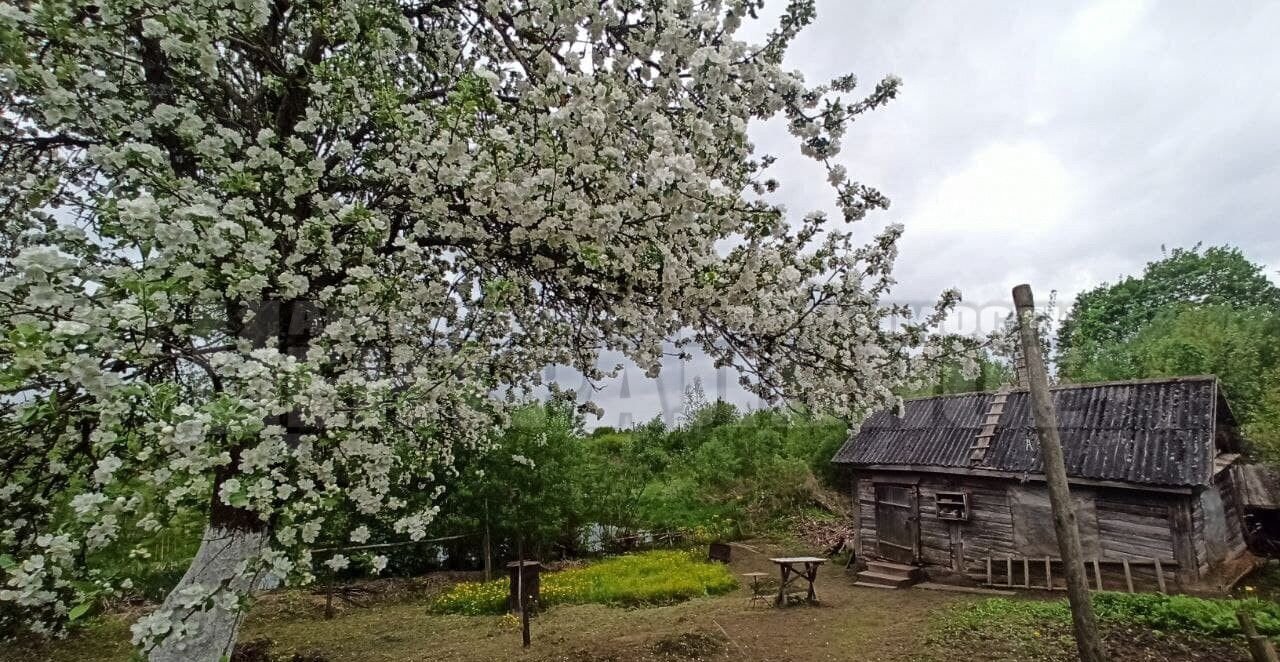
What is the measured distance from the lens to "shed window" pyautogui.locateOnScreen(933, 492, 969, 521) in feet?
44.3

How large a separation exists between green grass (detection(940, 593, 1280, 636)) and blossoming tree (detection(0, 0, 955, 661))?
279 inches

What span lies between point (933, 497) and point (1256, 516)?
8.47m

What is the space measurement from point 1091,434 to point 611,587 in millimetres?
11082

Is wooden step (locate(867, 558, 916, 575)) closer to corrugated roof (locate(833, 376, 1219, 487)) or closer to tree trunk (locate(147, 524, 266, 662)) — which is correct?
corrugated roof (locate(833, 376, 1219, 487))

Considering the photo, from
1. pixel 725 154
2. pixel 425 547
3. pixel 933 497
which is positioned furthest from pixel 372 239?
pixel 425 547

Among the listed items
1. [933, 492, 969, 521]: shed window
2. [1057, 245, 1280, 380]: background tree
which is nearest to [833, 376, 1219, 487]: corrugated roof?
[933, 492, 969, 521]: shed window

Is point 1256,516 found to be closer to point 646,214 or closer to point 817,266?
point 817,266

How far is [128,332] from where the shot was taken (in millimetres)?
3150

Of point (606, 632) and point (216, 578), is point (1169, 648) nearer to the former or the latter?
point (606, 632)

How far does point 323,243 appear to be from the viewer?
14.1ft

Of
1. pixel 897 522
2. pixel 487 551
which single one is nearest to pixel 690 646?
pixel 897 522

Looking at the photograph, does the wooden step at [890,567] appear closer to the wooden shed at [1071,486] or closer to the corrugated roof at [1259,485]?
the wooden shed at [1071,486]

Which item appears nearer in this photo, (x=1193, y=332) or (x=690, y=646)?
(x=690, y=646)

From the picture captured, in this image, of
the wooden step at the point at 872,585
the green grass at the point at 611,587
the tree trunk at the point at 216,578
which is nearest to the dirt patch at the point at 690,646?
the green grass at the point at 611,587
